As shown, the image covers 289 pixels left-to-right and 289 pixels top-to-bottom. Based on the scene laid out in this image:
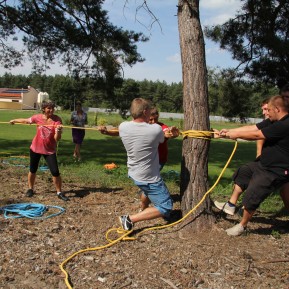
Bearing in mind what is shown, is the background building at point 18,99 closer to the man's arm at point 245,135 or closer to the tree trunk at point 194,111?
the tree trunk at point 194,111

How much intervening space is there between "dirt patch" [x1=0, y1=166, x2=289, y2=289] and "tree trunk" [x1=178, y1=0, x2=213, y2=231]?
303mm

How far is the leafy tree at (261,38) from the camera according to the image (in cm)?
1036

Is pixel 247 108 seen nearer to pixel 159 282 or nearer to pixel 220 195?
pixel 220 195

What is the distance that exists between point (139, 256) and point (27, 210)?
189 centimetres

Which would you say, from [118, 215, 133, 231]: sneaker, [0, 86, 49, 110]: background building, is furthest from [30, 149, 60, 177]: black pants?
[0, 86, 49, 110]: background building

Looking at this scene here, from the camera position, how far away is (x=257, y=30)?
10.9m

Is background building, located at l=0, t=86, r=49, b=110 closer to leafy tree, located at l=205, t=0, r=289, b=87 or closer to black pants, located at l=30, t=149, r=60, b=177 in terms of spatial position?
leafy tree, located at l=205, t=0, r=289, b=87

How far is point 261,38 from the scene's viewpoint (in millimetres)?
10703

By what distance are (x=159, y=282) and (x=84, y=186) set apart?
11.8 ft

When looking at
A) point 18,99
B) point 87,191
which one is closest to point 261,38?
point 87,191

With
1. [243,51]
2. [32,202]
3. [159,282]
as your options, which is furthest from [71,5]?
[159,282]

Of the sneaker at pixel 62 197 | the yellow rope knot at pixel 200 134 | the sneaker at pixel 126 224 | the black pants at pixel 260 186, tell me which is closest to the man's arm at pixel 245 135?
the yellow rope knot at pixel 200 134

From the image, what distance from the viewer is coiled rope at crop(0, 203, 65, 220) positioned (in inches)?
195

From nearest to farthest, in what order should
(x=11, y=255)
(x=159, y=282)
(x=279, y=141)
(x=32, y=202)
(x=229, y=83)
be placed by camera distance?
(x=159, y=282), (x=11, y=255), (x=279, y=141), (x=32, y=202), (x=229, y=83)
